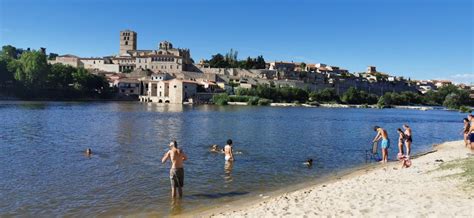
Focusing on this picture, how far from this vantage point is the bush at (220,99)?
374ft

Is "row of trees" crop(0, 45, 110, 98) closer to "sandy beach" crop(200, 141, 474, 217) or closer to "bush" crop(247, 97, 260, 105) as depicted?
"bush" crop(247, 97, 260, 105)

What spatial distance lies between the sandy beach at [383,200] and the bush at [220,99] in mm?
99054

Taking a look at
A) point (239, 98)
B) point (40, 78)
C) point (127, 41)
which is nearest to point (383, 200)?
point (40, 78)

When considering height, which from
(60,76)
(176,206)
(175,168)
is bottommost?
(176,206)

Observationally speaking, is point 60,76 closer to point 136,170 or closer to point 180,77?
point 180,77

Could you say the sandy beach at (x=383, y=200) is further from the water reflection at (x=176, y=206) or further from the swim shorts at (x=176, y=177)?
the swim shorts at (x=176, y=177)

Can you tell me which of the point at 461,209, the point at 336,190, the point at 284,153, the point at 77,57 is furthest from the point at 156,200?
the point at 77,57

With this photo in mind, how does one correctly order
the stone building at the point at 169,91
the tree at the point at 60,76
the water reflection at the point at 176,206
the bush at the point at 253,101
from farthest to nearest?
the bush at the point at 253,101, the stone building at the point at 169,91, the tree at the point at 60,76, the water reflection at the point at 176,206

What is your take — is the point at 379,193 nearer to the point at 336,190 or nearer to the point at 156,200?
the point at 336,190

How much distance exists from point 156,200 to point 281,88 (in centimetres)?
11863

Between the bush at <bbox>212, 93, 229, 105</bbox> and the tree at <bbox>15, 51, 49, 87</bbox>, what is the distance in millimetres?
40346

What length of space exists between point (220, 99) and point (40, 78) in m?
42.1

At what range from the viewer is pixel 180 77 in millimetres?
136875

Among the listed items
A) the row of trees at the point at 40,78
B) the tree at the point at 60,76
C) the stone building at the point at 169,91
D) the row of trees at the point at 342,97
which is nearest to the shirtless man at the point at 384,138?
the row of trees at the point at 40,78
